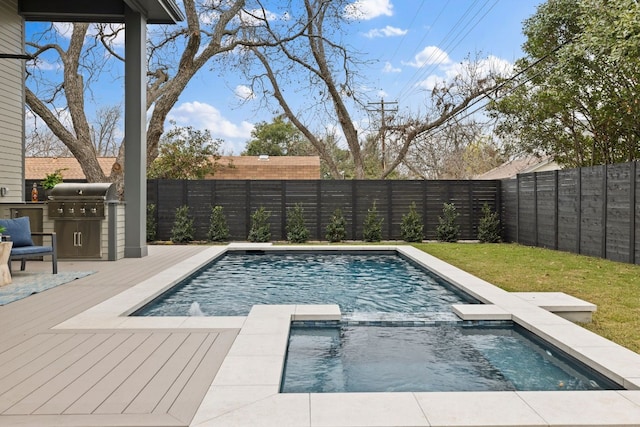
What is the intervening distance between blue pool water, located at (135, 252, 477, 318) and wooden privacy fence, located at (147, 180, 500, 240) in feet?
13.2

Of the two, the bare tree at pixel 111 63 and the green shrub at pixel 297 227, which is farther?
the bare tree at pixel 111 63

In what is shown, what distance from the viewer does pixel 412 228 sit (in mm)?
13375

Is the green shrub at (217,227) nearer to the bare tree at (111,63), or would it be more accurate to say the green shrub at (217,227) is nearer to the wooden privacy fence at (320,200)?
the wooden privacy fence at (320,200)

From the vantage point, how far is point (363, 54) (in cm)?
1748

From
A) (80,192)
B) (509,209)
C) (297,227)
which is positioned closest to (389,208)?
(297,227)

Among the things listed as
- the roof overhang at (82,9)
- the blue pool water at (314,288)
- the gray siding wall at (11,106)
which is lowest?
the blue pool water at (314,288)

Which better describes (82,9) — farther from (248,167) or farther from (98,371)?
(248,167)

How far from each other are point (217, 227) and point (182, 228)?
918mm

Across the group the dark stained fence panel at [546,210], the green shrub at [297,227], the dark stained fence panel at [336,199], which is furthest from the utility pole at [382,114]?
the dark stained fence panel at [546,210]

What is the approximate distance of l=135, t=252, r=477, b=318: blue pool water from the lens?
5.30 metres

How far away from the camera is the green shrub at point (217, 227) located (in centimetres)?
1327

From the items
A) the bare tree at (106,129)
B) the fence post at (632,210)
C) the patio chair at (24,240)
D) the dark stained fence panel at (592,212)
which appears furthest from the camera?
the bare tree at (106,129)

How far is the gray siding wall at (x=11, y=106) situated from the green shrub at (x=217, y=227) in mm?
5014

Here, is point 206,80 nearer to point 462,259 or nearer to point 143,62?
point 143,62
